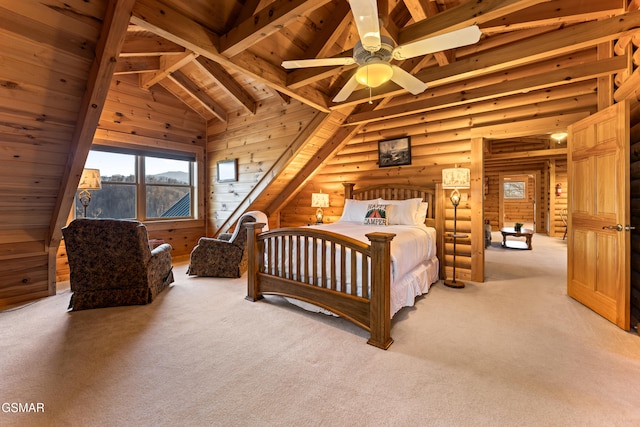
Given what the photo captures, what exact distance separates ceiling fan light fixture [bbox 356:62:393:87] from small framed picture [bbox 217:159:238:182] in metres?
3.64

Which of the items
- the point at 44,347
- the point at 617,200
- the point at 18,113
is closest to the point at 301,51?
the point at 18,113

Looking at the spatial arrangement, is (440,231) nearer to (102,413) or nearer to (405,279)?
(405,279)

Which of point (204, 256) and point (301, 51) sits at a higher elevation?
point (301, 51)

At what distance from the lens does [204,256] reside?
4129 millimetres

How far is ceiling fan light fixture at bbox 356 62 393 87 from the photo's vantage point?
2051mm

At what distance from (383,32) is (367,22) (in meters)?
0.70

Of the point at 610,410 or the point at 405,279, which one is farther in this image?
the point at 405,279

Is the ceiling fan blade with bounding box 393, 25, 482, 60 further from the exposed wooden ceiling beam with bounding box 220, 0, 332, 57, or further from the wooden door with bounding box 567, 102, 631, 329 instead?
the wooden door with bounding box 567, 102, 631, 329

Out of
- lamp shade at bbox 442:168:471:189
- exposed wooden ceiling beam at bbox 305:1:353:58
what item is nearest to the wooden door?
lamp shade at bbox 442:168:471:189

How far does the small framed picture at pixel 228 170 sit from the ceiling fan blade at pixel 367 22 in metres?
3.94

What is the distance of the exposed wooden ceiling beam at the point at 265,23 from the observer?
6.50ft

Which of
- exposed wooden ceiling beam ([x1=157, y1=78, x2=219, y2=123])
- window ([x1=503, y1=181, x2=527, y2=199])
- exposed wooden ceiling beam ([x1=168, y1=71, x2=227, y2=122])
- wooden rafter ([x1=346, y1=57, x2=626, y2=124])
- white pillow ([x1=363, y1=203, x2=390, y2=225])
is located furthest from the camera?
window ([x1=503, y1=181, x2=527, y2=199])

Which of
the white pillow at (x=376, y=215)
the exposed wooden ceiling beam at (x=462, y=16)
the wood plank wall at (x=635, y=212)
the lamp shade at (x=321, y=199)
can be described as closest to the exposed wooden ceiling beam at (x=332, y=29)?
the exposed wooden ceiling beam at (x=462, y=16)

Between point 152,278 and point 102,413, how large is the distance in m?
1.84
